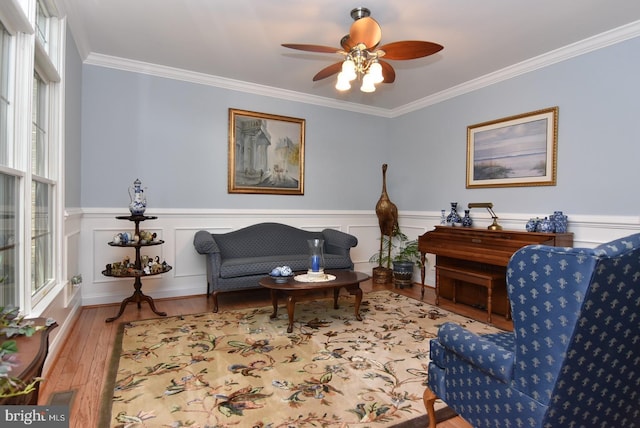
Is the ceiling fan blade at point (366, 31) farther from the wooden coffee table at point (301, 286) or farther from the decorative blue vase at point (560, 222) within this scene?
the decorative blue vase at point (560, 222)

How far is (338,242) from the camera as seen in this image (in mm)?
4402

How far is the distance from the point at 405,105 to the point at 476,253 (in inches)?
106

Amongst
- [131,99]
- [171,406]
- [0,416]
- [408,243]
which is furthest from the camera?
[408,243]

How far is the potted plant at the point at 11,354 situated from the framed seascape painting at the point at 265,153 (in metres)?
3.24

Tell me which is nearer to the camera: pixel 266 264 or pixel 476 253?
pixel 476 253

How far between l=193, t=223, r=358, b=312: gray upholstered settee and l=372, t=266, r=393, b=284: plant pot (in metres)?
0.90

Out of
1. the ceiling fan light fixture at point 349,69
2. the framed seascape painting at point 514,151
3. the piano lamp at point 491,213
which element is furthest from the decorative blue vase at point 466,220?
the ceiling fan light fixture at point 349,69

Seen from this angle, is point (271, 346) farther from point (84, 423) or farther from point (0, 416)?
point (0, 416)

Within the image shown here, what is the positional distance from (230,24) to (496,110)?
119 inches

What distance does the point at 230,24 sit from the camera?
9.88 feet

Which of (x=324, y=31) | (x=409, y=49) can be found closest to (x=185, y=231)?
(x=324, y=31)

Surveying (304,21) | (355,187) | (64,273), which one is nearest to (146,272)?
(64,273)

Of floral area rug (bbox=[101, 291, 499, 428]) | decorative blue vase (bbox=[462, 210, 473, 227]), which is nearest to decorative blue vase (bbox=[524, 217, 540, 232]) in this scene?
decorative blue vase (bbox=[462, 210, 473, 227])

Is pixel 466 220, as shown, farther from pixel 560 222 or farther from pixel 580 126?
pixel 580 126
